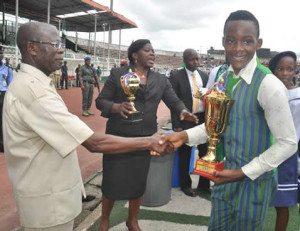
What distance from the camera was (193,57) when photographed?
3.83m

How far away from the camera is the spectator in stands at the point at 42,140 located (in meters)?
1.47

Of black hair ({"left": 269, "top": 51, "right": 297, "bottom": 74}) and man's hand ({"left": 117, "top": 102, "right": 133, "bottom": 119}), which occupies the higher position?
black hair ({"left": 269, "top": 51, "right": 297, "bottom": 74})

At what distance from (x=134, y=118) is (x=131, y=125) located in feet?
0.30

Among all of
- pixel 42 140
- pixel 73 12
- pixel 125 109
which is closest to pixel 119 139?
pixel 42 140

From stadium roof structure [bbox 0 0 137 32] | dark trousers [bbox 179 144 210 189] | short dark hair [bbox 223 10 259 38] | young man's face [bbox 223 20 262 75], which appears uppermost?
stadium roof structure [bbox 0 0 137 32]

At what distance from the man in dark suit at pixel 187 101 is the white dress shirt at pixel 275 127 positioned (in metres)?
2.29

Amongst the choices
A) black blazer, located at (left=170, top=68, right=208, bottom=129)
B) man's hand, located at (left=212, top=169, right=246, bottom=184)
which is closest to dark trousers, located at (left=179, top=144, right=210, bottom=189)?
black blazer, located at (left=170, top=68, right=208, bottom=129)

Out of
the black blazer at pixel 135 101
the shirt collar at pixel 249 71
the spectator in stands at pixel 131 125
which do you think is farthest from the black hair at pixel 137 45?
the shirt collar at pixel 249 71

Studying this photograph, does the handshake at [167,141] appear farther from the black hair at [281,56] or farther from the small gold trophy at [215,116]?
the black hair at [281,56]

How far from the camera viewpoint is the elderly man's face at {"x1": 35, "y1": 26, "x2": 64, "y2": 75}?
1.68 m

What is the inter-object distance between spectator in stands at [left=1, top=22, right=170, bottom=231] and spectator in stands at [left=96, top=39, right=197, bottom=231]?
0.86 metres

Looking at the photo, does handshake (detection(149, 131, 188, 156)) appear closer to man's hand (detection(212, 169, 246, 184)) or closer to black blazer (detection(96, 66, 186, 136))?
man's hand (detection(212, 169, 246, 184))

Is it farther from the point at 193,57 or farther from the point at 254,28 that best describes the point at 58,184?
the point at 193,57

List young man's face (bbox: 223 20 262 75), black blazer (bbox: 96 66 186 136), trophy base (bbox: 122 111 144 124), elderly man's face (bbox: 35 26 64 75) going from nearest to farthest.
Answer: young man's face (bbox: 223 20 262 75) < elderly man's face (bbox: 35 26 64 75) < trophy base (bbox: 122 111 144 124) < black blazer (bbox: 96 66 186 136)
